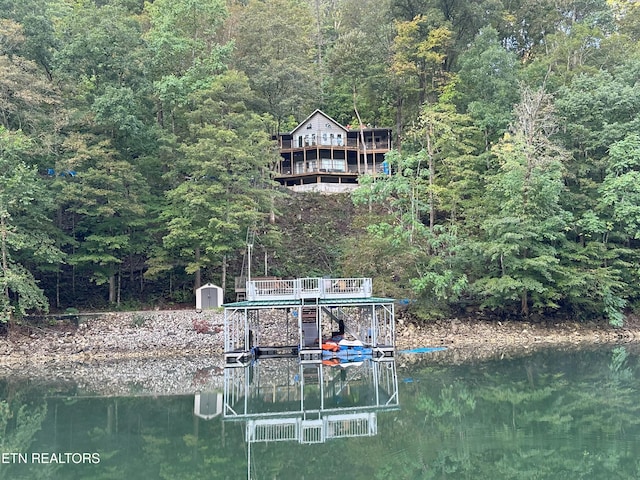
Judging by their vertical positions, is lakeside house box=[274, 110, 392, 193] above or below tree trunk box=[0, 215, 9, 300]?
above

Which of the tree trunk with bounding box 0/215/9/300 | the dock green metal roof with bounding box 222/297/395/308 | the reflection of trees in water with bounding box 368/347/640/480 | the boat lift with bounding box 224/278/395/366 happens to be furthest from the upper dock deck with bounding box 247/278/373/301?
the tree trunk with bounding box 0/215/9/300

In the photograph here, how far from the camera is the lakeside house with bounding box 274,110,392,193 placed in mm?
45312

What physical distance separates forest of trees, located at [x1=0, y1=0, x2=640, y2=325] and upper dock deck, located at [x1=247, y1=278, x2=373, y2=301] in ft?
15.6

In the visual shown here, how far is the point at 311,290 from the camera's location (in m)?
25.2

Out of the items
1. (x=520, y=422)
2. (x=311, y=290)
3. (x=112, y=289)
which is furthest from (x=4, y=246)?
(x=520, y=422)

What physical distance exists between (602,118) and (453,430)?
24.8 m

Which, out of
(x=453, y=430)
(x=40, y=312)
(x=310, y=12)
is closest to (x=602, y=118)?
(x=453, y=430)

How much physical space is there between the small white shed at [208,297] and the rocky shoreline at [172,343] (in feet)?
3.04

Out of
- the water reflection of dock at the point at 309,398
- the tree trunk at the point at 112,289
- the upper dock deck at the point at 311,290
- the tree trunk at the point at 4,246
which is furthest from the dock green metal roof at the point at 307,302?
the tree trunk at the point at 4,246

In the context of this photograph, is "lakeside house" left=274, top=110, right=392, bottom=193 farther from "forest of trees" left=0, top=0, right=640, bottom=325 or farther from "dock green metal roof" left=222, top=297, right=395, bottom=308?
"dock green metal roof" left=222, top=297, right=395, bottom=308

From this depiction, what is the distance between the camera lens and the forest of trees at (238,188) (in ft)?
98.3

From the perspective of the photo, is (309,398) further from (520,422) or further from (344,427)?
(520,422)

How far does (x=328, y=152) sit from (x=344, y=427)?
3293 cm

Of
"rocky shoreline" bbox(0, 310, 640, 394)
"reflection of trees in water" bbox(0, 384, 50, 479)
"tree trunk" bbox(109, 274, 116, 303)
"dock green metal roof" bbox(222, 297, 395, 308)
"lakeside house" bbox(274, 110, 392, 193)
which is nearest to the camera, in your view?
"reflection of trees in water" bbox(0, 384, 50, 479)
